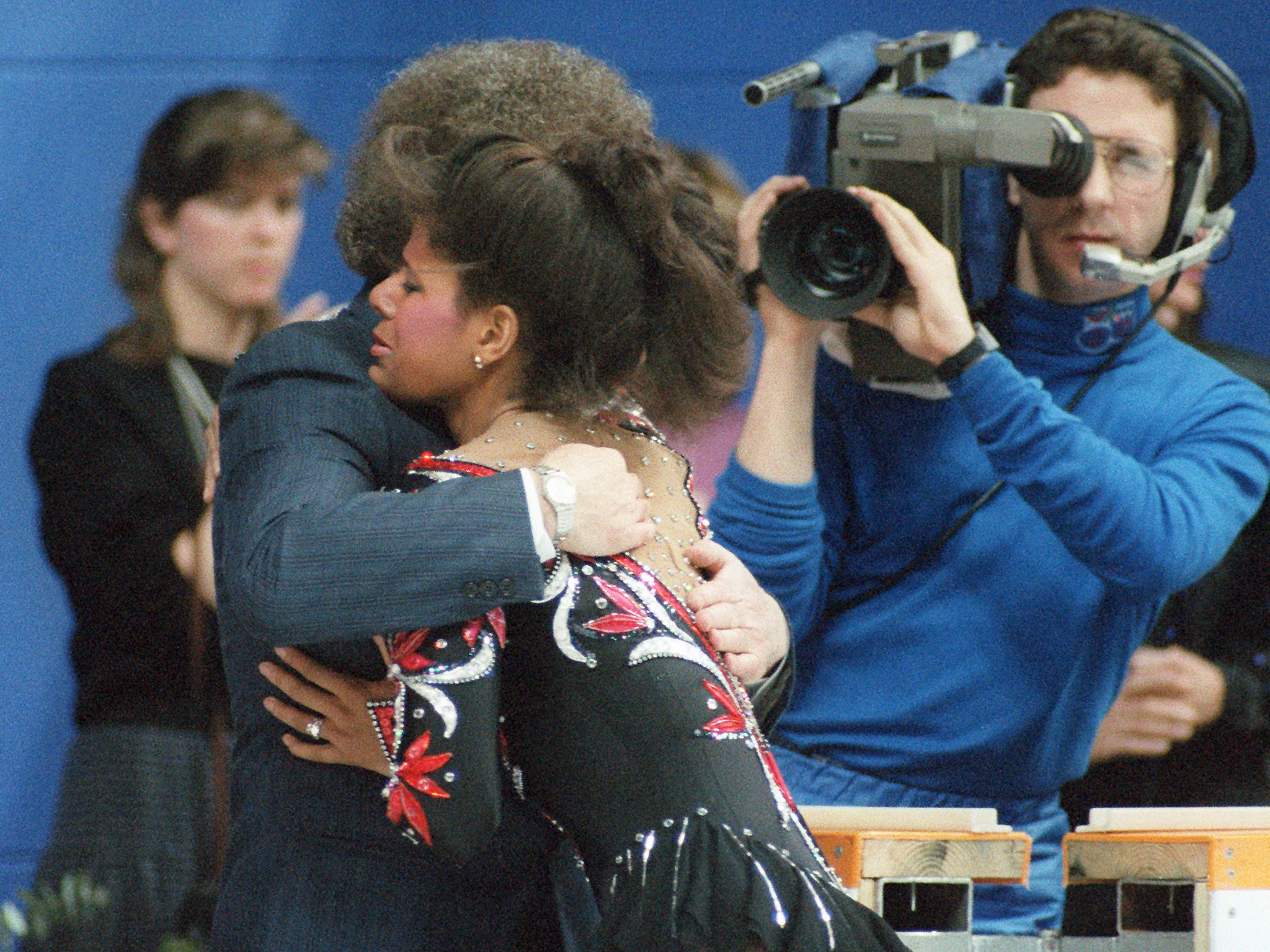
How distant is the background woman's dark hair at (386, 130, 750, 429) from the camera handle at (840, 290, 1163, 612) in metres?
0.87

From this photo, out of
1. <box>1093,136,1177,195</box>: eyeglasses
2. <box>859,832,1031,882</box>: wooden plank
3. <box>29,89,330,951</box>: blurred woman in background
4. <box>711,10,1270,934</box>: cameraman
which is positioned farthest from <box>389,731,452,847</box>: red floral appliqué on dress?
<box>29,89,330,951</box>: blurred woman in background

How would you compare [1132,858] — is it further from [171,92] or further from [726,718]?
[171,92]

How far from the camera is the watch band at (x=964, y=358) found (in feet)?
6.99

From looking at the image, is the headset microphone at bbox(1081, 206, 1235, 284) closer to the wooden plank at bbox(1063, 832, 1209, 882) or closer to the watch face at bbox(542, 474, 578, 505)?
the wooden plank at bbox(1063, 832, 1209, 882)

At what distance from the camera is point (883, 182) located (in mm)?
2258

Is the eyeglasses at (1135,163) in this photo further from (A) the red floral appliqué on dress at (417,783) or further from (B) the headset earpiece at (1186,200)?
(A) the red floral appliqué on dress at (417,783)

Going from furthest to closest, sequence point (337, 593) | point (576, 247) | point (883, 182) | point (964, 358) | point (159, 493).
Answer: point (159, 493)
point (883, 182)
point (964, 358)
point (576, 247)
point (337, 593)

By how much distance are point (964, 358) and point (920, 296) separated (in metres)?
0.10

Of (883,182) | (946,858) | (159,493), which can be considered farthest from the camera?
(159,493)

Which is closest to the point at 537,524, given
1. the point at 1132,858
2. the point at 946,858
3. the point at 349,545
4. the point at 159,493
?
the point at 349,545

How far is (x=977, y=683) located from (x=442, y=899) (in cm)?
105

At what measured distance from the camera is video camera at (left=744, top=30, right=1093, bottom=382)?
2.20 meters

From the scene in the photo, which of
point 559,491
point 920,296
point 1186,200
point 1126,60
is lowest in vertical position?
point 559,491

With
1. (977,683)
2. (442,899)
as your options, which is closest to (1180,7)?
(977,683)
